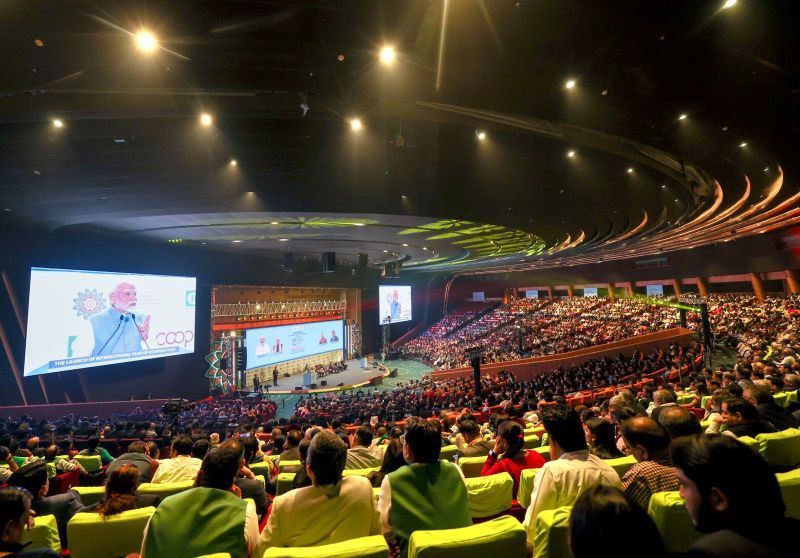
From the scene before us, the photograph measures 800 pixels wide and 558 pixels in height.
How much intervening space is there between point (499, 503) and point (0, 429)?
11.0m

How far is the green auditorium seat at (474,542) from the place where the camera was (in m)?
1.74

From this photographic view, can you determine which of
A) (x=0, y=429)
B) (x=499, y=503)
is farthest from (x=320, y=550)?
(x=0, y=429)

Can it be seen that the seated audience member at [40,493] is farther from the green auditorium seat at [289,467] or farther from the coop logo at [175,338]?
the coop logo at [175,338]

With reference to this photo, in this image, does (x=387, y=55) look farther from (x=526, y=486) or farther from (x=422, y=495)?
(x=526, y=486)

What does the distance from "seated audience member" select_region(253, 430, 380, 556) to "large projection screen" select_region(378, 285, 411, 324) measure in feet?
96.9

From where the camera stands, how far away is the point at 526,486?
287cm

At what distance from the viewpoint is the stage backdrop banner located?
2217 cm

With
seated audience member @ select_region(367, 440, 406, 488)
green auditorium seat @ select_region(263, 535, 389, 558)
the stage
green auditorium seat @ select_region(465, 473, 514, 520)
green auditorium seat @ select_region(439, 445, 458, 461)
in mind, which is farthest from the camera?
the stage

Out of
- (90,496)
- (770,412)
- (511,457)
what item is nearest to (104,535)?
(90,496)

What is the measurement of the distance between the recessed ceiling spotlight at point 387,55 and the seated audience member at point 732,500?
166 inches

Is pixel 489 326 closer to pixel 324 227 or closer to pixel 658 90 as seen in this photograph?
pixel 324 227

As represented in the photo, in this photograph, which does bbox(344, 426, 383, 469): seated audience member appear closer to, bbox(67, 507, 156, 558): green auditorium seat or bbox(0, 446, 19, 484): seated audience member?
bbox(67, 507, 156, 558): green auditorium seat

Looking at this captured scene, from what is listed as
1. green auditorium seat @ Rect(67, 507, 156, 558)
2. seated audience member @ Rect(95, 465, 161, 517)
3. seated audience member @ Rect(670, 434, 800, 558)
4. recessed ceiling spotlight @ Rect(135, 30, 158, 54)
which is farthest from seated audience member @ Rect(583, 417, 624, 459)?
recessed ceiling spotlight @ Rect(135, 30, 158, 54)

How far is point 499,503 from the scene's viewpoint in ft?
9.37
